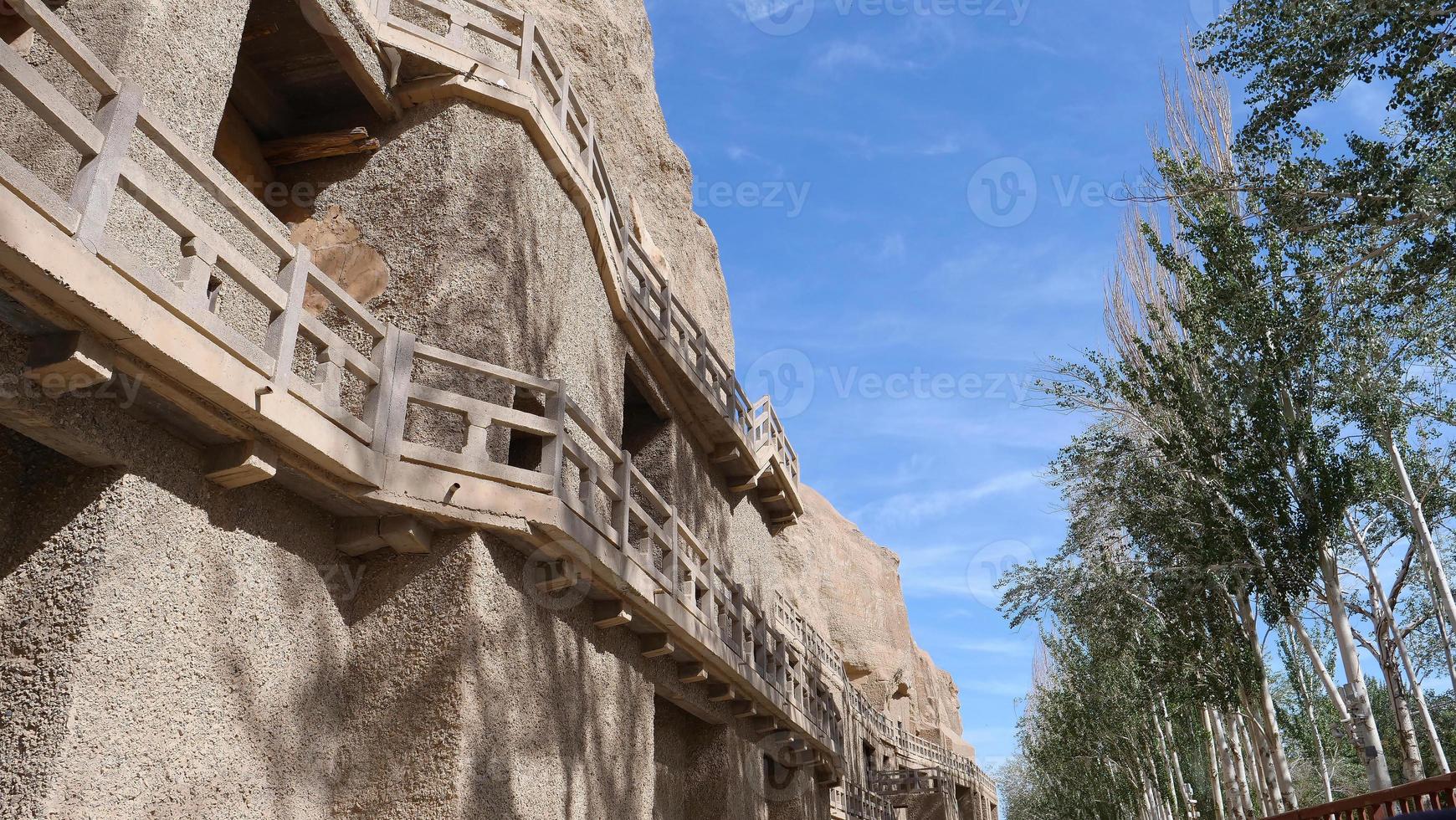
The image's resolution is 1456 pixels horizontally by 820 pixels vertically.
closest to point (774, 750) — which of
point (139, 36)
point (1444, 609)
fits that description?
point (139, 36)

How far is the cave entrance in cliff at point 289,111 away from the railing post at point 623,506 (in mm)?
4535

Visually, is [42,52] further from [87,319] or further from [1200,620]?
[1200,620]

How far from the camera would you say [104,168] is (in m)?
5.39

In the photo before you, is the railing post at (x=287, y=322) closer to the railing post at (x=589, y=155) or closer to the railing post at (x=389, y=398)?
the railing post at (x=389, y=398)

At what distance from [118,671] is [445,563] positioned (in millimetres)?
2643

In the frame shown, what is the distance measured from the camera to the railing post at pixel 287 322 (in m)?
6.55

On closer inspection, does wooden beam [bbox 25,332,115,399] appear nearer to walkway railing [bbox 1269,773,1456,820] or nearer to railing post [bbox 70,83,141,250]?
railing post [bbox 70,83,141,250]

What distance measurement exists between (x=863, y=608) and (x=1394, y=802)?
40311 mm

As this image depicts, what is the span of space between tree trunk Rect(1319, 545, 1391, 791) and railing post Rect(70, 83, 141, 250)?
17532mm

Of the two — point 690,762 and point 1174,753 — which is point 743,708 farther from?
point 1174,753

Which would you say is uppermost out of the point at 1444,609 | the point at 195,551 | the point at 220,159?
the point at 220,159

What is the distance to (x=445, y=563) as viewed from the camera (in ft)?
26.9

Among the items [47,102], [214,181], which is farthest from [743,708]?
[47,102]

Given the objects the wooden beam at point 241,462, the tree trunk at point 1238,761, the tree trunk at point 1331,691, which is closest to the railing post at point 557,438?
the wooden beam at point 241,462
